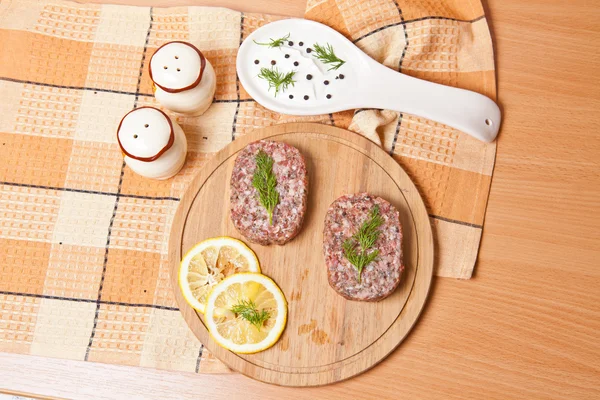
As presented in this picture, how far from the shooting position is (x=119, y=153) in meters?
1.83

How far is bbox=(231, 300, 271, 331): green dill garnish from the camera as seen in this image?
161cm

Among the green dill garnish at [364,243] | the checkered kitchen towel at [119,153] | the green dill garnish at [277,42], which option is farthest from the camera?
the green dill garnish at [277,42]

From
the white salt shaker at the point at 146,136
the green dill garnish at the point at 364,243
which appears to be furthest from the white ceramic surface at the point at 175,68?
the green dill garnish at the point at 364,243

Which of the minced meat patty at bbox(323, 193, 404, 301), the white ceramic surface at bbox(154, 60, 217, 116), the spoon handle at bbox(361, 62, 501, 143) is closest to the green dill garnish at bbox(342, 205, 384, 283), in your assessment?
the minced meat patty at bbox(323, 193, 404, 301)

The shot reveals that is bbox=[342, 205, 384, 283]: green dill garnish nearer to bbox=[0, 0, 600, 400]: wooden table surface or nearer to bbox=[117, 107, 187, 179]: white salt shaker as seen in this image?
bbox=[0, 0, 600, 400]: wooden table surface

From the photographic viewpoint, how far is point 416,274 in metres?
1.69

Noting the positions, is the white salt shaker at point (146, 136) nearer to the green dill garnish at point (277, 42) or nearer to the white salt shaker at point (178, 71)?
the white salt shaker at point (178, 71)

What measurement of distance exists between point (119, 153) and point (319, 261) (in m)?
0.70

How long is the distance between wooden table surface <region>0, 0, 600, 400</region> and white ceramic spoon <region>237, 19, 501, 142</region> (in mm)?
145

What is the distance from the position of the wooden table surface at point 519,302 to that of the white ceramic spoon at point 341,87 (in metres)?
0.15

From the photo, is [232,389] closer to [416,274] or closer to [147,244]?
[147,244]

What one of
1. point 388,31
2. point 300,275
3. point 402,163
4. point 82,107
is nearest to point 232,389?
point 300,275

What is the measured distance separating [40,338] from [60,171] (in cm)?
49

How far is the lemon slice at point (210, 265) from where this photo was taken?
167 cm
